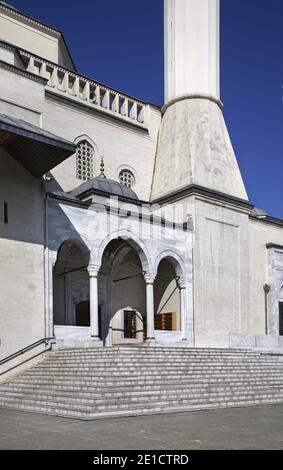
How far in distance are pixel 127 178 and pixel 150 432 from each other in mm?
16479

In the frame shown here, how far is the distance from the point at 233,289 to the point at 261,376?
6.95m

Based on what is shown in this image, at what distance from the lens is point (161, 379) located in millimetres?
12852

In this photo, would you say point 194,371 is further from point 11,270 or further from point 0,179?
point 0,179

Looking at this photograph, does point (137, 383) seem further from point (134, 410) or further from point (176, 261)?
point (176, 261)

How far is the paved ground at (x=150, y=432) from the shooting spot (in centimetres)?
715

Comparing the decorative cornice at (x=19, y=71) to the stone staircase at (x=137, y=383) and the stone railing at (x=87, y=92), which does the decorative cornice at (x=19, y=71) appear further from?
the stone staircase at (x=137, y=383)

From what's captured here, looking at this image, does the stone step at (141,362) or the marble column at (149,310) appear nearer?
the stone step at (141,362)

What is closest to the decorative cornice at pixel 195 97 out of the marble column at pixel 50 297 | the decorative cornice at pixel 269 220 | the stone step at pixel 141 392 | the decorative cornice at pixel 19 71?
the decorative cornice at pixel 269 220

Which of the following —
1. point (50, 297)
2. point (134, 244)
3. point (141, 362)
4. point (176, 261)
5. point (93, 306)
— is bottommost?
point (141, 362)

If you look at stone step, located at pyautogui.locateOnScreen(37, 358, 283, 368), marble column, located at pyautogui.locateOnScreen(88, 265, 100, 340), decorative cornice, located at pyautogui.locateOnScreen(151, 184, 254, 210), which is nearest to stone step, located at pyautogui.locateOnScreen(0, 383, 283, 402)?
stone step, located at pyautogui.locateOnScreen(37, 358, 283, 368)

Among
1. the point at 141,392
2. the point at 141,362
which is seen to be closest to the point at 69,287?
the point at 141,362

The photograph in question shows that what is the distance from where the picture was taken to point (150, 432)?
8.20 metres

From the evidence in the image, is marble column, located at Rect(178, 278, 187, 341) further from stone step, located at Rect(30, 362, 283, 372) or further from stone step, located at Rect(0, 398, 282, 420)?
stone step, located at Rect(0, 398, 282, 420)

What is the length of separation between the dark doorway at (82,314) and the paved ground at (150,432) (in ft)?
32.5
